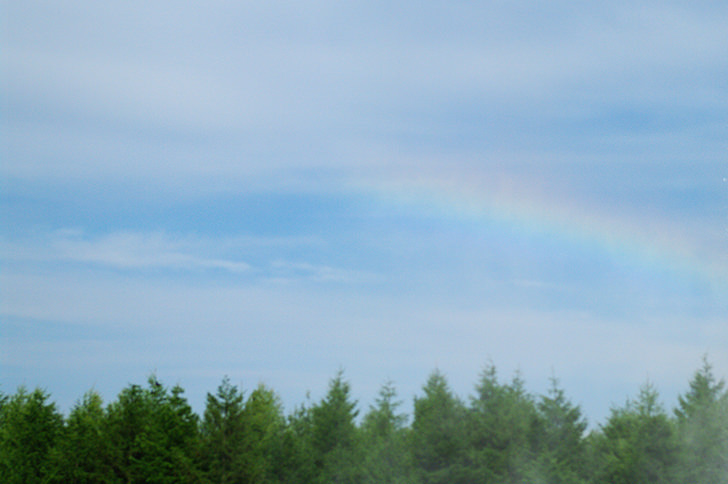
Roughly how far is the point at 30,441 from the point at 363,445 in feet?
58.3

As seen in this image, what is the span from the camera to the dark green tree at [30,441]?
4447 centimetres

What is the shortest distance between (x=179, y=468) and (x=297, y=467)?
21.5ft

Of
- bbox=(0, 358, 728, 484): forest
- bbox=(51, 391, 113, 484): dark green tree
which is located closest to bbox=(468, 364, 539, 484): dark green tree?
bbox=(0, 358, 728, 484): forest

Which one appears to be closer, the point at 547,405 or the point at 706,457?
the point at 706,457

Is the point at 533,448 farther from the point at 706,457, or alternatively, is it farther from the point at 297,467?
the point at 297,467

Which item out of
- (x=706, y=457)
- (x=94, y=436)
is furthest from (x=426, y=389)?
(x=94, y=436)

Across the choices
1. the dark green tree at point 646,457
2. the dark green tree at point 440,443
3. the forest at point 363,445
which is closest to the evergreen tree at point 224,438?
the forest at point 363,445

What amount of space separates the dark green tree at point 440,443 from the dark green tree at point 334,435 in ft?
11.1

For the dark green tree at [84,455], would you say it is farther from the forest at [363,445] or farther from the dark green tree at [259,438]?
the dark green tree at [259,438]

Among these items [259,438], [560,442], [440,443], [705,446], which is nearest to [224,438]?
[259,438]

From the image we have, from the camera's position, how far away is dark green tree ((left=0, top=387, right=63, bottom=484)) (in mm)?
44469

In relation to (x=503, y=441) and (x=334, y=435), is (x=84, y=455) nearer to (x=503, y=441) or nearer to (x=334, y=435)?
(x=334, y=435)

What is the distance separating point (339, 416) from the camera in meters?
47.7

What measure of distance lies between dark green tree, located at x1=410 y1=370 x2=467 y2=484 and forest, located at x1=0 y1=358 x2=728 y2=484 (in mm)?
51
